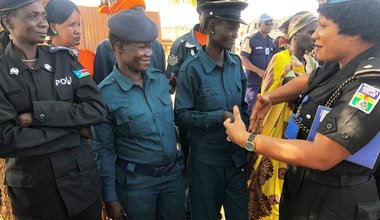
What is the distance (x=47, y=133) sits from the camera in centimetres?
169

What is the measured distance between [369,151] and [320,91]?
0.38m

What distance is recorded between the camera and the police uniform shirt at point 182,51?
3.62 meters

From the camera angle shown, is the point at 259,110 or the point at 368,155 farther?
the point at 259,110

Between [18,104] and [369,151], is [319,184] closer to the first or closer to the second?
[369,151]

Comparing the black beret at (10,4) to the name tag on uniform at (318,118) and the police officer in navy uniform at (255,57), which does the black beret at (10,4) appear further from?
the police officer in navy uniform at (255,57)

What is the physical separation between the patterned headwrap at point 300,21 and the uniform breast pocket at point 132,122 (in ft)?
5.88

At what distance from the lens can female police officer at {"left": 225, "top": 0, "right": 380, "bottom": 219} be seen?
4.40 feet

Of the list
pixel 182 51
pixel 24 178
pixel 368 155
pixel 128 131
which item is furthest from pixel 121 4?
pixel 368 155

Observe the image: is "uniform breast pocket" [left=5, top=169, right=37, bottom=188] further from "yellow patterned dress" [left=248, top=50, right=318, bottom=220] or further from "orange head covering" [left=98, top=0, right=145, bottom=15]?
"orange head covering" [left=98, top=0, right=145, bottom=15]

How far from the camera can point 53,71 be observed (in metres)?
1.86

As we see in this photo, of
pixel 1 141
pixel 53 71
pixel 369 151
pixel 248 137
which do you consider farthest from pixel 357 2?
pixel 1 141

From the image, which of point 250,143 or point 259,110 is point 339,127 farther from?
point 259,110

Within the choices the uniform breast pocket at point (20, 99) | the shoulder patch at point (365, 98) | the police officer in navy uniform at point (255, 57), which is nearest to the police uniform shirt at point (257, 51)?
the police officer in navy uniform at point (255, 57)

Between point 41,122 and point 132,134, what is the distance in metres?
0.58
